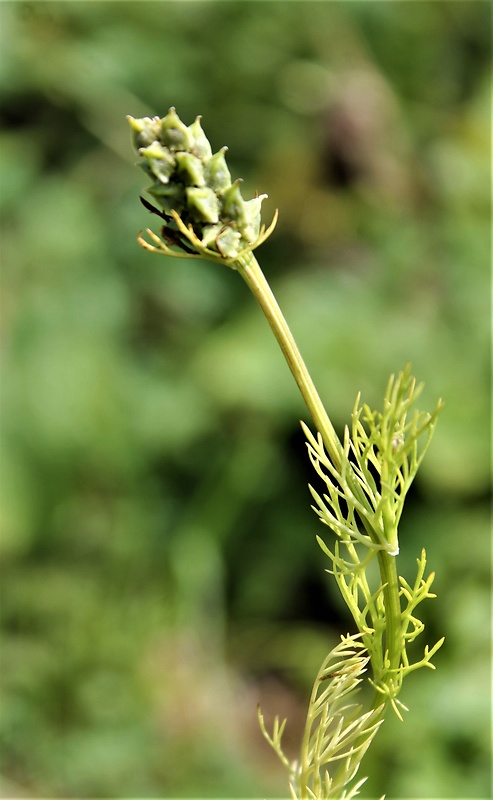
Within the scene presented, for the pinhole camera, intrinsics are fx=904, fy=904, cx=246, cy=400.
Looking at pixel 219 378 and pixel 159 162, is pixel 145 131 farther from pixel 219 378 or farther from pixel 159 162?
pixel 219 378

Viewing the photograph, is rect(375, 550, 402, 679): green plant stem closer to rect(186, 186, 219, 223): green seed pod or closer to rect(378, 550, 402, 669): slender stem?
rect(378, 550, 402, 669): slender stem

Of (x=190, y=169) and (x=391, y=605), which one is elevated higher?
(x=190, y=169)

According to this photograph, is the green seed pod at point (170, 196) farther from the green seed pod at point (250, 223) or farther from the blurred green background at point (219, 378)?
the blurred green background at point (219, 378)

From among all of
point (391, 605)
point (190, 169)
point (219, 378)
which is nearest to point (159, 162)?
point (190, 169)

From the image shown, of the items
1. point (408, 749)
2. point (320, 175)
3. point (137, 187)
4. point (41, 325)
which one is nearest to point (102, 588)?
point (41, 325)

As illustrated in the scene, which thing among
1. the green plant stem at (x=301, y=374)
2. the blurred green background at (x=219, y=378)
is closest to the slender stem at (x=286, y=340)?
the green plant stem at (x=301, y=374)

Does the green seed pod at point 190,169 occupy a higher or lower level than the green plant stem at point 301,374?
higher

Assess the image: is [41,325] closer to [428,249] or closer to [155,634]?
[155,634]

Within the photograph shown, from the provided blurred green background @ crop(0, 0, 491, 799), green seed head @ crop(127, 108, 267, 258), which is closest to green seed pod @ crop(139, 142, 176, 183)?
green seed head @ crop(127, 108, 267, 258)
